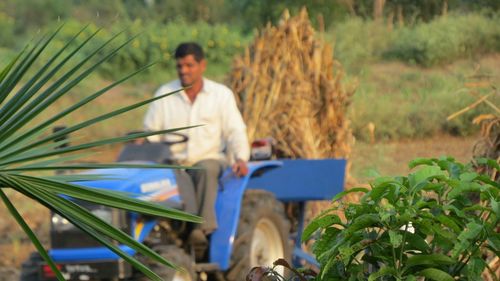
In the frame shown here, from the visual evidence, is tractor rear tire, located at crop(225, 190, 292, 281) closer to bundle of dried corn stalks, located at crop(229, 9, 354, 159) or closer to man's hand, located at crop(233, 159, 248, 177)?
man's hand, located at crop(233, 159, 248, 177)

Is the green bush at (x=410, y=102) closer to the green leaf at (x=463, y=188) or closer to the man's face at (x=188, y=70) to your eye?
the man's face at (x=188, y=70)

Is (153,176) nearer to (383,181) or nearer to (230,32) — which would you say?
(383,181)

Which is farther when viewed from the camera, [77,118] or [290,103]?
[77,118]

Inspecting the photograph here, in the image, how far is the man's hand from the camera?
8930 millimetres

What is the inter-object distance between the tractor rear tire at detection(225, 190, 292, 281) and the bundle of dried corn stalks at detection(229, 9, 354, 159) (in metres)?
1.62

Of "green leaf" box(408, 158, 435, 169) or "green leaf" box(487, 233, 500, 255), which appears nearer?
"green leaf" box(487, 233, 500, 255)

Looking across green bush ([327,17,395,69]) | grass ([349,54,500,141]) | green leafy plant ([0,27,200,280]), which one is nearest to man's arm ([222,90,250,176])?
grass ([349,54,500,141])

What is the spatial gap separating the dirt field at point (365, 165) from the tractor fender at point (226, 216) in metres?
2.49

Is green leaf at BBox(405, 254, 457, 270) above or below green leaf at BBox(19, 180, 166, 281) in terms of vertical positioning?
below

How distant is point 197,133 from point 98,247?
1185 millimetres

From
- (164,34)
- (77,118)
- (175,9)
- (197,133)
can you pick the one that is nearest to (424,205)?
(197,133)

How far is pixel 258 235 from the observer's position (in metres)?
Result: 9.65

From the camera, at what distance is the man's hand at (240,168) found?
352 inches

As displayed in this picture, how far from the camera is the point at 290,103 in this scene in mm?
11820
